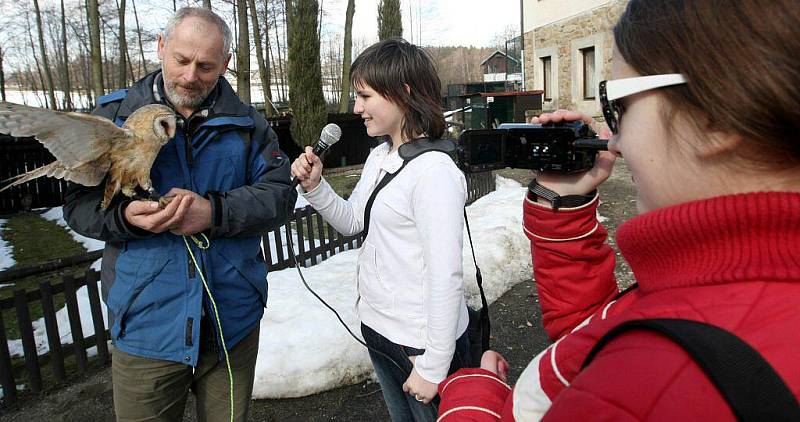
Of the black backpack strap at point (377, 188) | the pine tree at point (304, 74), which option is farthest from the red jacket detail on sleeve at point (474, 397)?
the pine tree at point (304, 74)

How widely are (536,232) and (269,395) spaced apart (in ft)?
9.69

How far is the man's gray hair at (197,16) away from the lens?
224cm

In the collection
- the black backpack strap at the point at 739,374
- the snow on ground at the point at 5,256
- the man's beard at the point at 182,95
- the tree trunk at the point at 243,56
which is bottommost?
the snow on ground at the point at 5,256

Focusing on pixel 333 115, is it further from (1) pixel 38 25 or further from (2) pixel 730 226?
(1) pixel 38 25

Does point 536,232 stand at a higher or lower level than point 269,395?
higher

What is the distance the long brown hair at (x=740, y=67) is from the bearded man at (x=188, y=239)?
5.78ft

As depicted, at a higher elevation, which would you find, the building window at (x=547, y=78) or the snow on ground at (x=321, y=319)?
the building window at (x=547, y=78)

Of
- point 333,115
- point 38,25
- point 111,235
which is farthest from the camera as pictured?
point 38,25

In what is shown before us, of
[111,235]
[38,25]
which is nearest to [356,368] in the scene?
[111,235]

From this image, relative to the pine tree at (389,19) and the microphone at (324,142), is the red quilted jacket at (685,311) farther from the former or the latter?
the pine tree at (389,19)

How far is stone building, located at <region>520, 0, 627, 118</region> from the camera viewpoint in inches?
570

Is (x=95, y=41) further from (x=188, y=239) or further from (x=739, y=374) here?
(x=739, y=374)

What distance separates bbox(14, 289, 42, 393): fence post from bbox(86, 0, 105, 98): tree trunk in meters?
15.6

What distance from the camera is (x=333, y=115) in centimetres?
1989
